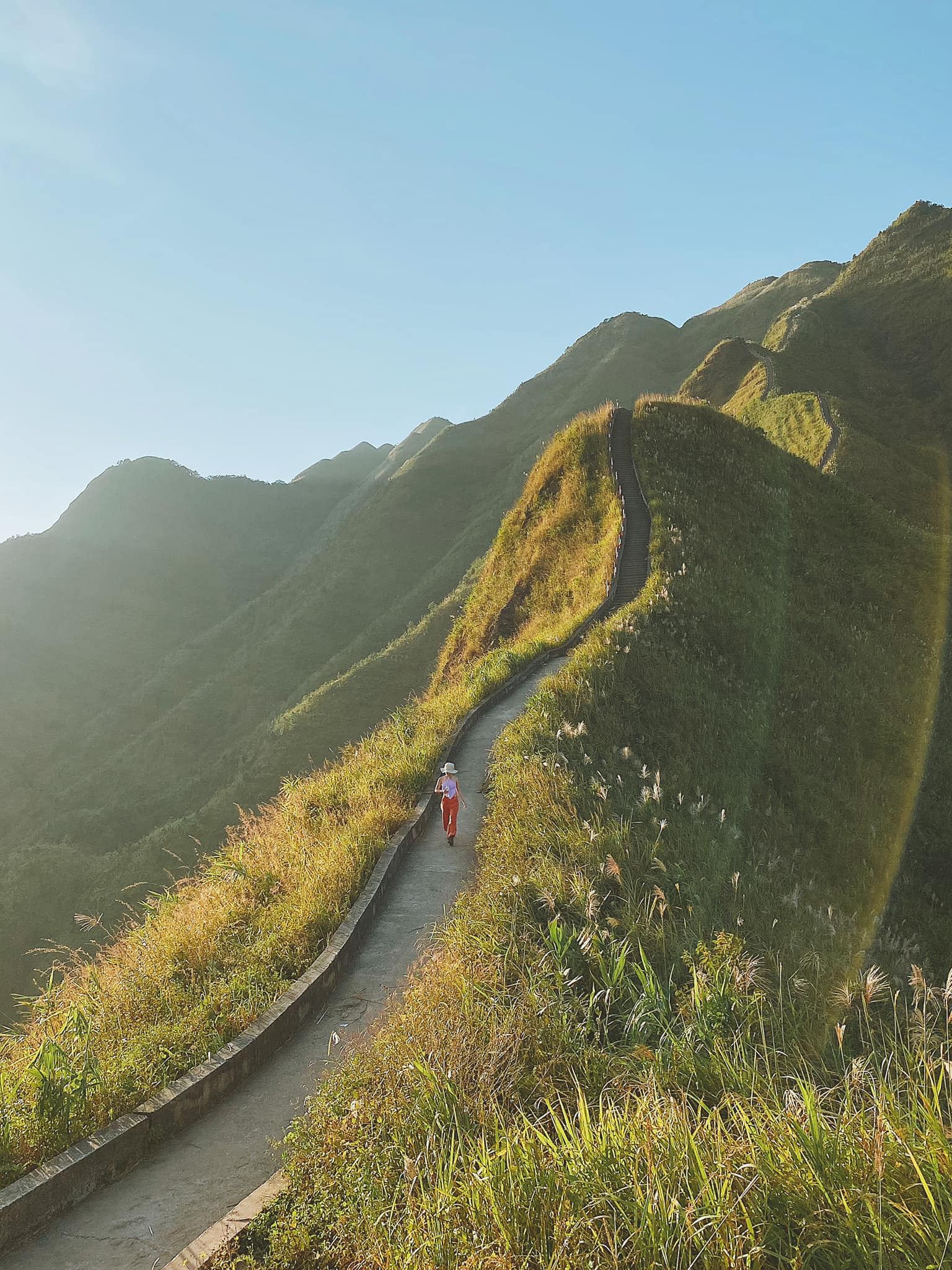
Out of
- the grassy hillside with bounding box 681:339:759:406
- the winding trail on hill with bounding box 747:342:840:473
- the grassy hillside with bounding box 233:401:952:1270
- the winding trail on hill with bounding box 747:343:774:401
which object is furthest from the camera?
the grassy hillside with bounding box 681:339:759:406

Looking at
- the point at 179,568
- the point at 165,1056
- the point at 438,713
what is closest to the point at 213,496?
the point at 179,568

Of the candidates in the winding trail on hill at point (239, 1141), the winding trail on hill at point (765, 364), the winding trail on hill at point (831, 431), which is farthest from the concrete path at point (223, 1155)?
the winding trail on hill at point (765, 364)

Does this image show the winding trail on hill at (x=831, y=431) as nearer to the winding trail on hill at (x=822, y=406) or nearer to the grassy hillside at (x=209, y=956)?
the winding trail on hill at (x=822, y=406)

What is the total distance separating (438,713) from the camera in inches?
583

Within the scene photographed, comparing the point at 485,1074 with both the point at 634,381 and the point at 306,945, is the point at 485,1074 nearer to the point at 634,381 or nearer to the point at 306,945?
the point at 306,945

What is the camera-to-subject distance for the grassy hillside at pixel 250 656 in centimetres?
4209

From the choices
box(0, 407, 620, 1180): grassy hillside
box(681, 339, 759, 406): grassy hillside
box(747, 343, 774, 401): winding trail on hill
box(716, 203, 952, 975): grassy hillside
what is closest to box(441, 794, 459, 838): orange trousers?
box(0, 407, 620, 1180): grassy hillside

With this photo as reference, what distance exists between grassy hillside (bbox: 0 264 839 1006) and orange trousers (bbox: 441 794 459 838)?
101 ft

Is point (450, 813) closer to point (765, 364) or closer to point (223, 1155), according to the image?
point (223, 1155)

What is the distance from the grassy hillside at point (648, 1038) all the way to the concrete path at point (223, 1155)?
60 cm

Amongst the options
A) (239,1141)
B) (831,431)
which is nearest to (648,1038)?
(239,1141)

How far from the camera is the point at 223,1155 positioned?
15.4 feet

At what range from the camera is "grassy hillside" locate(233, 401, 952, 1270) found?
8.34 ft

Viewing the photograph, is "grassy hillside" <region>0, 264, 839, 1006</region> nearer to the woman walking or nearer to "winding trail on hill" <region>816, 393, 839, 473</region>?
"winding trail on hill" <region>816, 393, 839, 473</region>
